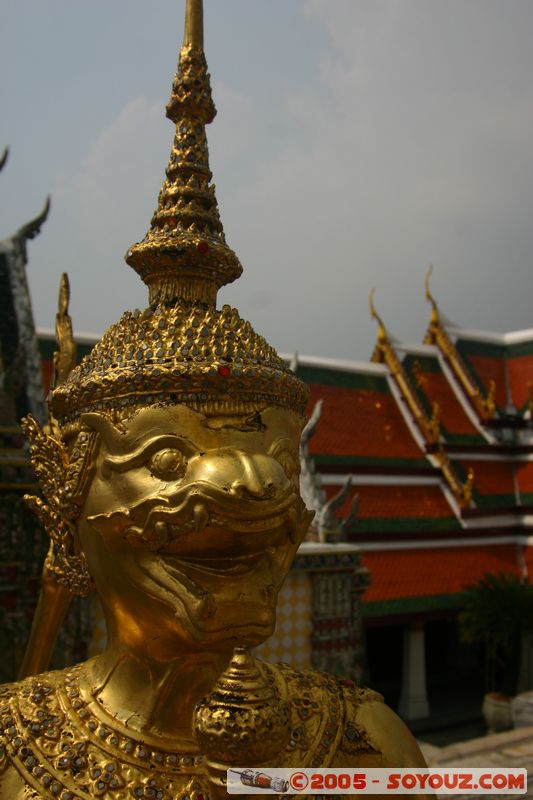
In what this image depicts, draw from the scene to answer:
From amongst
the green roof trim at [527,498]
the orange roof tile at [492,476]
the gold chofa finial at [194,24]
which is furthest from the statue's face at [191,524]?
the green roof trim at [527,498]

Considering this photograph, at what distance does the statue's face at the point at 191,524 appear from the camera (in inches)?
61.5

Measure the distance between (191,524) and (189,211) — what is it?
1.03 metres

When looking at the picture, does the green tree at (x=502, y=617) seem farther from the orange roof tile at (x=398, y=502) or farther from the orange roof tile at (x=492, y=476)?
the orange roof tile at (x=492, y=476)

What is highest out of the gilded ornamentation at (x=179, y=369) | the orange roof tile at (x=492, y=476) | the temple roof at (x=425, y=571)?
the gilded ornamentation at (x=179, y=369)

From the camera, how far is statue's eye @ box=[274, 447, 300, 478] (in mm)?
1788

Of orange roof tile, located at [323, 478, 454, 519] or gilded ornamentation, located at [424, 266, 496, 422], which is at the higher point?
gilded ornamentation, located at [424, 266, 496, 422]

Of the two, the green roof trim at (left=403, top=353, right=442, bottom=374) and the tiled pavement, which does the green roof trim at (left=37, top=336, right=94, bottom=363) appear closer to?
the tiled pavement

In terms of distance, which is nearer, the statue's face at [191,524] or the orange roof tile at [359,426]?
the statue's face at [191,524]

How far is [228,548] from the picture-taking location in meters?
1.60

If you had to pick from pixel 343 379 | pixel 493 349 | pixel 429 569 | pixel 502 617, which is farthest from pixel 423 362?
pixel 502 617

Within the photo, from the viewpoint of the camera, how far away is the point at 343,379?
42.9 feet

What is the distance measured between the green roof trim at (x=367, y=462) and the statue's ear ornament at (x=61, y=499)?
9.11 meters

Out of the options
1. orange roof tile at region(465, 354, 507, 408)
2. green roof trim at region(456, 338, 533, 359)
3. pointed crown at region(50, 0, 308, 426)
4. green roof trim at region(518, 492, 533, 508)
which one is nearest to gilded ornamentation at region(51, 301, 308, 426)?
pointed crown at region(50, 0, 308, 426)

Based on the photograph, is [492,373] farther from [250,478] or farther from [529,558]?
[250,478]
